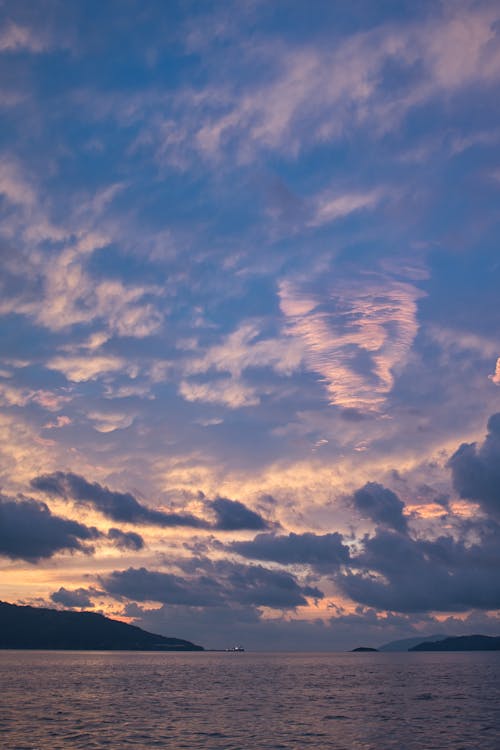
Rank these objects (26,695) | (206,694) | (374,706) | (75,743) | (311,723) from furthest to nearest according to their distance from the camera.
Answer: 1. (206,694)
2. (26,695)
3. (374,706)
4. (311,723)
5. (75,743)

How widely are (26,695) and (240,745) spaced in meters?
76.5

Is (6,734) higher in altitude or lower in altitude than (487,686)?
higher

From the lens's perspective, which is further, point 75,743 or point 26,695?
point 26,695

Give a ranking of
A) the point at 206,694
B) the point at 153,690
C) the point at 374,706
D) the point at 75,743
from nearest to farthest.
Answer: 1. the point at 75,743
2. the point at 374,706
3. the point at 206,694
4. the point at 153,690

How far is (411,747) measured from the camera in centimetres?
6950

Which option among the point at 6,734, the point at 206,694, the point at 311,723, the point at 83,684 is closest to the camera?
the point at 6,734

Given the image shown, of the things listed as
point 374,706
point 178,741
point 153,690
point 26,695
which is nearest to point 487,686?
point 374,706

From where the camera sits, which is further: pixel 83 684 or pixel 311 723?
pixel 83 684

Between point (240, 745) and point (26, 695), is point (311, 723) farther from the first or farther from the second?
point (26, 695)

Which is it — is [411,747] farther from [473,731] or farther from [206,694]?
[206,694]

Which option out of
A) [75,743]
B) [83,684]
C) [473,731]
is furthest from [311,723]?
[83,684]

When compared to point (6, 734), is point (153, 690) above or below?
below

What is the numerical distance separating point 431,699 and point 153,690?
210 ft

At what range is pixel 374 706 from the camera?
113188 millimetres
